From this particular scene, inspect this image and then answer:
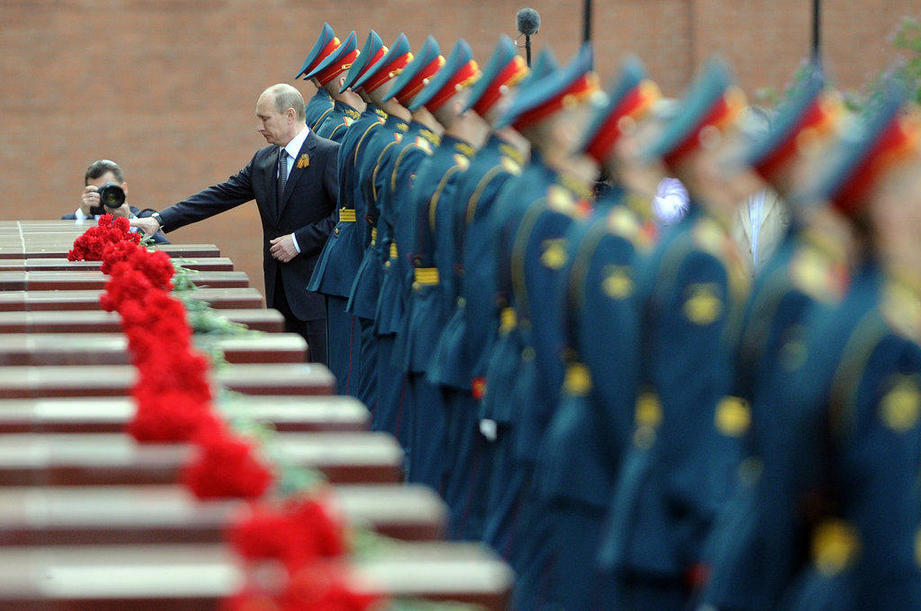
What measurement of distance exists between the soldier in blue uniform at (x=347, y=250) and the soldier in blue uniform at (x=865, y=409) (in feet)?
12.7

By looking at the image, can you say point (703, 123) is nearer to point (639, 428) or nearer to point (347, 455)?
point (639, 428)

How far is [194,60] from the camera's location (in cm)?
1049

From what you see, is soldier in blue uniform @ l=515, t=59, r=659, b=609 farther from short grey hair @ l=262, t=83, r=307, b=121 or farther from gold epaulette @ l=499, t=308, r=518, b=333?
short grey hair @ l=262, t=83, r=307, b=121

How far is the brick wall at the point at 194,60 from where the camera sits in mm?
10383

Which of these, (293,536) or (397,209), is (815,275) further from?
(397,209)

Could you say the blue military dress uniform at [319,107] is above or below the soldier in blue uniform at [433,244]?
above

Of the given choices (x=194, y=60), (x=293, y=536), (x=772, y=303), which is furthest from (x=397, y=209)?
(x=194, y=60)

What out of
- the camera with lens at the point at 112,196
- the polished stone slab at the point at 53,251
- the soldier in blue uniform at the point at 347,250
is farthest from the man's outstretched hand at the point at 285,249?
the camera with lens at the point at 112,196

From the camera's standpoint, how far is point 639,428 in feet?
9.52

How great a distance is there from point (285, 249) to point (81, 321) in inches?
89.7

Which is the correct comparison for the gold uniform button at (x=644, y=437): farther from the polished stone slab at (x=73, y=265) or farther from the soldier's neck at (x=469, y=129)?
the polished stone slab at (x=73, y=265)

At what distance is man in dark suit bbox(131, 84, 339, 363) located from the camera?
6574 millimetres

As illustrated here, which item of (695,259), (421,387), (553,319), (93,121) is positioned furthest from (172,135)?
(695,259)

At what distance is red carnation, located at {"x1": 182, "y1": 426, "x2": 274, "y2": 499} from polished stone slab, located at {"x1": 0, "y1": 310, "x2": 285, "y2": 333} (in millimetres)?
1840
